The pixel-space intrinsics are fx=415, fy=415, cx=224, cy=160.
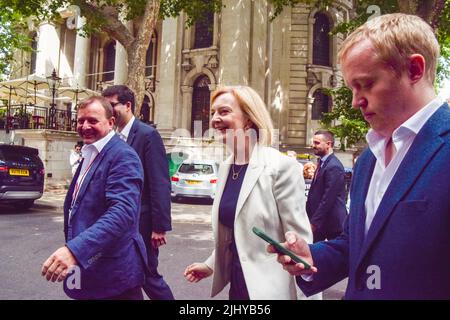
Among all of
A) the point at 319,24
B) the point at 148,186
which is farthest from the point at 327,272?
the point at 319,24

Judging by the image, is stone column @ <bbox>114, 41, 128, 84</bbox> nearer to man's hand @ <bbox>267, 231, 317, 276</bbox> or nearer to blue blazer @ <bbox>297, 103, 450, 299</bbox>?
man's hand @ <bbox>267, 231, 317, 276</bbox>

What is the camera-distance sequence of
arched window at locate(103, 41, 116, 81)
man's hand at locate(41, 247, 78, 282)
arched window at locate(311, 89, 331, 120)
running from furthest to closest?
1. arched window at locate(103, 41, 116, 81)
2. arched window at locate(311, 89, 331, 120)
3. man's hand at locate(41, 247, 78, 282)

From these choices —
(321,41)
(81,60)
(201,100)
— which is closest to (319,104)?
(321,41)

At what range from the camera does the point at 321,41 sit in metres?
27.4

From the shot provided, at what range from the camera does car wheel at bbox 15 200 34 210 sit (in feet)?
40.6

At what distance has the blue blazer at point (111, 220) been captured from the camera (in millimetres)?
2471

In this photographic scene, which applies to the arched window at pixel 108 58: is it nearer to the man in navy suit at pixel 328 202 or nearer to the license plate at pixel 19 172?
the license plate at pixel 19 172

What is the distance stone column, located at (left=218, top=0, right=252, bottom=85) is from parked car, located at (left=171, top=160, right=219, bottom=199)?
28.0 feet

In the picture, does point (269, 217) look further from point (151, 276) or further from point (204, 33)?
point (204, 33)

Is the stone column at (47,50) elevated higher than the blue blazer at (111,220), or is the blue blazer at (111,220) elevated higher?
the stone column at (47,50)

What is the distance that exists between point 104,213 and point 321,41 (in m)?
27.1

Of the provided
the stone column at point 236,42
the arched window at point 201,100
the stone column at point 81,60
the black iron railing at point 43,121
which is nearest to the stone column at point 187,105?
the arched window at point 201,100

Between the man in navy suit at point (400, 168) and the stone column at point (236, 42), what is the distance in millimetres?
22045

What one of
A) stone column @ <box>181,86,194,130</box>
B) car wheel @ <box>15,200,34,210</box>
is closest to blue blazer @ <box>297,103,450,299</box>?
car wheel @ <box>15,200,34,210</box>
